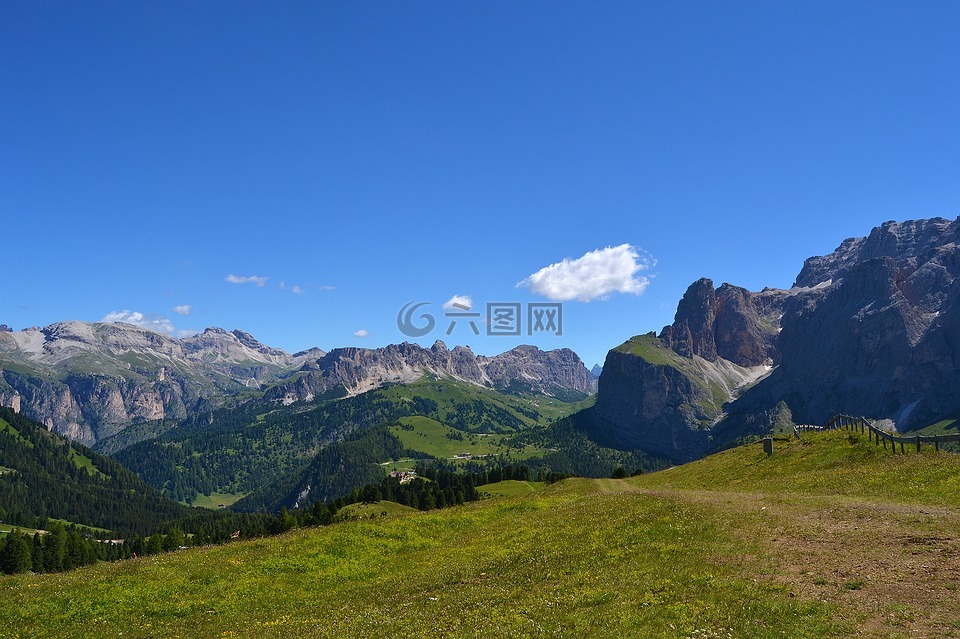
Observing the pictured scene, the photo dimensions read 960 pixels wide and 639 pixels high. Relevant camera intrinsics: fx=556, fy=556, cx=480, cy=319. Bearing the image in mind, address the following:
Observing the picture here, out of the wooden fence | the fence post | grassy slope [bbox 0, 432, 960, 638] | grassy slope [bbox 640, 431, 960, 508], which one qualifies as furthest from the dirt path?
the fence post

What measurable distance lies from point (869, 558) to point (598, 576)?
11.1 meters

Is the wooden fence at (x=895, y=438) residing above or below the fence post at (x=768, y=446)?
above

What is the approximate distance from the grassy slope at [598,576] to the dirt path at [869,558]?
95 mm

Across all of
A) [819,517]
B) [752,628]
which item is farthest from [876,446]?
[752,628]

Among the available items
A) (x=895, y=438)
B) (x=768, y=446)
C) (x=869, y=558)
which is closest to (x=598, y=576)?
(x=869, y=558)

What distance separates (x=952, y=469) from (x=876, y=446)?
487 inches

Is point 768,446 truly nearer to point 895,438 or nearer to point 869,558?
point 895,438

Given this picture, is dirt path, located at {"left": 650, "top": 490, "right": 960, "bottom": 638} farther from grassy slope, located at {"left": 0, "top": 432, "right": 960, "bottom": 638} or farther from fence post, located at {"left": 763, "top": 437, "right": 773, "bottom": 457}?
fence post, located at {"left": 763, "top": 437, "right": 773, "bottom": 457}

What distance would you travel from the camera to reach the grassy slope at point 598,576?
18953mm

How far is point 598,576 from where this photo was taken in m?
25.4

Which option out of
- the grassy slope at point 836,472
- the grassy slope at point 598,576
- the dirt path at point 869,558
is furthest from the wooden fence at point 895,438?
the dirt path at point 869,558

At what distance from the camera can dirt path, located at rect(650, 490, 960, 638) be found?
1709 cm

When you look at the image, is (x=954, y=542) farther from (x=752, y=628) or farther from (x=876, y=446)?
(x=876, y=446)

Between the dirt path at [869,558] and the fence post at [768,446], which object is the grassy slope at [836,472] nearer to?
the fence post at [768,446]
